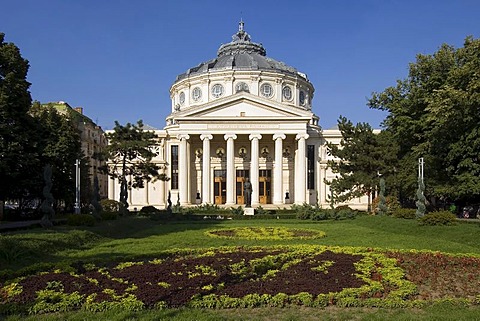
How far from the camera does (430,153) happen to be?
34.0 meters

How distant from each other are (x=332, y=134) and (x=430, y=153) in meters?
30.3

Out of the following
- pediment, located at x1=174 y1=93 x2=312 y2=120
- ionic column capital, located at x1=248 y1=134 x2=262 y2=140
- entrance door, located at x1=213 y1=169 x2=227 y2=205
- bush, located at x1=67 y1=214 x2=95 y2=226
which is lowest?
bush, located at x1=67 y1=214 x2=95 y2=226

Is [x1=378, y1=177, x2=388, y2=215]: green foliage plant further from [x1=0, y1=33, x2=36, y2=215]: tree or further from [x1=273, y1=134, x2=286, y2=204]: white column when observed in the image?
[x1=0, y1=33, x2=36, y2=215]: tree

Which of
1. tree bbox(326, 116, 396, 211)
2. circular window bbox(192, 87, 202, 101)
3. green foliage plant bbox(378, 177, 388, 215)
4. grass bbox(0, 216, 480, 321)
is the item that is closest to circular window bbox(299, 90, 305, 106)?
circular window bbox(192, 87, 202, 101)

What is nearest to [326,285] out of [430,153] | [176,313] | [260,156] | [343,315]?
[343,315]

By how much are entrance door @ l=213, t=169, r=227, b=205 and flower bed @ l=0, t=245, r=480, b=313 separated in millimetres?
46533

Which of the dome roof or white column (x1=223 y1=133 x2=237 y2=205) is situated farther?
the dome roof

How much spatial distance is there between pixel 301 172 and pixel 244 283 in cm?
4681

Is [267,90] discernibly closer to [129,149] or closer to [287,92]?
[287,92]

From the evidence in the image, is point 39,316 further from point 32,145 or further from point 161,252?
point 32,145

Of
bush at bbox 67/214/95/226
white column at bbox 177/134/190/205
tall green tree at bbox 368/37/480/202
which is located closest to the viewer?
bush at bbox 67/214/95/226

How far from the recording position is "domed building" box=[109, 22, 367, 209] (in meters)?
55.6

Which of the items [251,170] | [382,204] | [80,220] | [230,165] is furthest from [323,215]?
[230,165]

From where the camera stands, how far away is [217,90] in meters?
68.2
